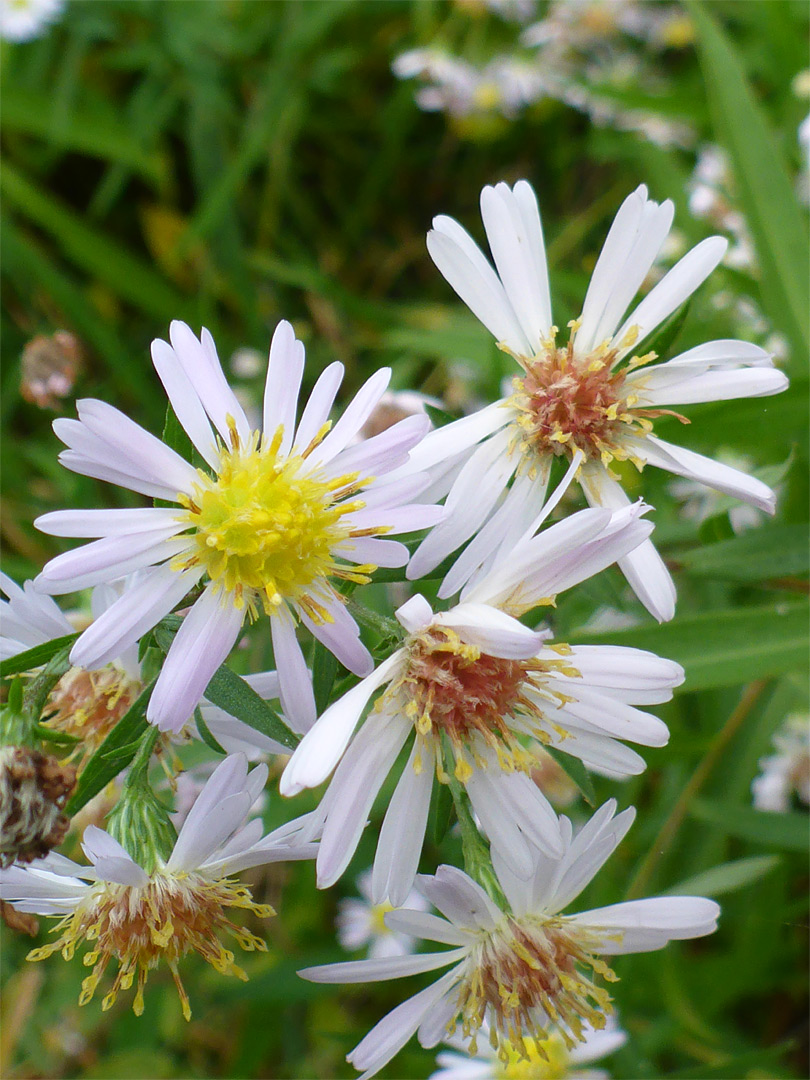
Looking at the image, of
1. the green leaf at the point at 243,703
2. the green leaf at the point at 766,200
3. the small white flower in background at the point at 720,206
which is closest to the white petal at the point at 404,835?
the green leaf at the point at 243,703

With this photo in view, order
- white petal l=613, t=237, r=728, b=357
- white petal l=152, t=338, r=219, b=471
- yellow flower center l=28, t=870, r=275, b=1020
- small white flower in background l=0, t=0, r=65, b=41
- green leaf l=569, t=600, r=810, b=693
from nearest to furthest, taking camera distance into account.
Answer: white petal l=152, t=338, r=219, b=471, yellow flower center l=28, t=870, r=275, b=1020, white petal l=613, t=237, r=728, b=357, green leaf l=569, t=600, r=810, b=693, small white flower in background l=0, t=0, r=65, b=41

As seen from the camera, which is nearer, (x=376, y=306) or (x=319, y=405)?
(x=319, y=405)

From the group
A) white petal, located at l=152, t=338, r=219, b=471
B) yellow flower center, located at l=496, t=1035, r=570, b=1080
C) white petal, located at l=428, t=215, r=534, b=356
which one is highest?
white petal, located at l=428, t=215, r=534, b=356

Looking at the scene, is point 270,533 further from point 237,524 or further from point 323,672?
point 323,672

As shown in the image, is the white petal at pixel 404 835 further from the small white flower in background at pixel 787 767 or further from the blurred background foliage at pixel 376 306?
the small white flower in background at pixel 787 767

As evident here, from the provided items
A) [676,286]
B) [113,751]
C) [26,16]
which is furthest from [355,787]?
[26,16]

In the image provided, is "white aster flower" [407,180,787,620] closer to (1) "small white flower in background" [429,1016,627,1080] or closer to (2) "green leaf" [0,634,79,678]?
(2) "green leaf" [0,634,79,678]

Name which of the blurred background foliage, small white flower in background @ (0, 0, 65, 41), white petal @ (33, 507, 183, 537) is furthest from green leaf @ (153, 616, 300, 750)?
small white flower in background @ (0, 0, 65, 41)
